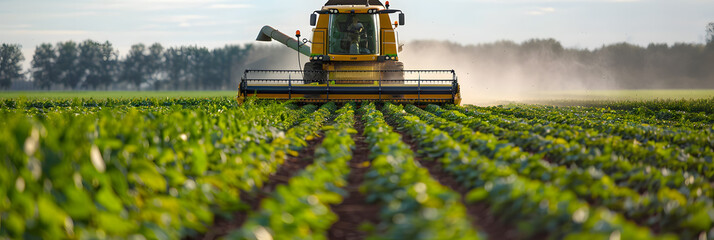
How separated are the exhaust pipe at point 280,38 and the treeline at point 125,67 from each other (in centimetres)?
8221

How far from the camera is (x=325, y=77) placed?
21.2 m

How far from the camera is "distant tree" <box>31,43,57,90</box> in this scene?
10131cm

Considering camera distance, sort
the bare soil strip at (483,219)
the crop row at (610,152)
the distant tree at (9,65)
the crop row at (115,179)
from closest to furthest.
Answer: the crop row at (115,179), the bare soil strip at (483,219), the crop row at (610,152), the distant tree at (9,65)

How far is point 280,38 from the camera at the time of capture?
25234 mm

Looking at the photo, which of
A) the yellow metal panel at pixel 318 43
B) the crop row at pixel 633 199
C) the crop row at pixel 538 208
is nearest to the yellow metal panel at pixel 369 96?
the yellow metal panel at pixel 318 43

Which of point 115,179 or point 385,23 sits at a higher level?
point 385,23

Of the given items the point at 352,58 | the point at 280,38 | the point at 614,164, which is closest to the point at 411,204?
the point at 614,164

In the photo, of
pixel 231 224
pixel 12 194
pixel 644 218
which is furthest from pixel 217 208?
pixel 644 218

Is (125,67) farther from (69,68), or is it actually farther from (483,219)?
(483,219)

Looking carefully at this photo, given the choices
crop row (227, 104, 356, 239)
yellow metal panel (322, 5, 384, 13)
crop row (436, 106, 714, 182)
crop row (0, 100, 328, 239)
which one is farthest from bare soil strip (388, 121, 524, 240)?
yellow metal panel (322, 5, 384, 13)

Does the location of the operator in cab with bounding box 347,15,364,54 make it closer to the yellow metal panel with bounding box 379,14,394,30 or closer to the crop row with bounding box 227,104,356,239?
the yellow metal panel with bounding box 379,14,394,30

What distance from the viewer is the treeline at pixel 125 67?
101m

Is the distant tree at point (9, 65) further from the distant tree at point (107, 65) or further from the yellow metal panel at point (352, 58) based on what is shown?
the yellow metal panel at point (352, 58)

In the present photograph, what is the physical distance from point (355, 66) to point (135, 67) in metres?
95.5
